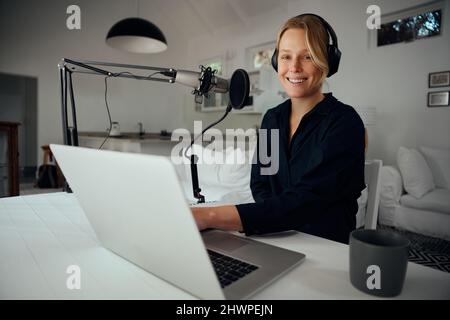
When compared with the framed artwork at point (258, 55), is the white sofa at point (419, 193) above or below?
below

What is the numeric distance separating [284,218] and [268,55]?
4.83 m

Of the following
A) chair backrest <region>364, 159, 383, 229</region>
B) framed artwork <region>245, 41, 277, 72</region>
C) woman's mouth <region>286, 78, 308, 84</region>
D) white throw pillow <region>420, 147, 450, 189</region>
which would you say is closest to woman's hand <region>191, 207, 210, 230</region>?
woman's mouth <region>286, 78, 308, 84</region>

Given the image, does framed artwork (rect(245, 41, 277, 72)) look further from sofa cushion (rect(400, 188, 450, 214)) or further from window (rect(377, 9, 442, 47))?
sofa cushion (rect(400, 188, 450, 214))

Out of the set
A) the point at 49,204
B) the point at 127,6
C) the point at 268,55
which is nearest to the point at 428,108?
the point at 268,55

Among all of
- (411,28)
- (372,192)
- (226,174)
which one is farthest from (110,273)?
(411,28)

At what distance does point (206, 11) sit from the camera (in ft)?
19.0

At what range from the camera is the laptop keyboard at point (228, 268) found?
47 cm

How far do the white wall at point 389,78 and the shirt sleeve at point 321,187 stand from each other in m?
3.16

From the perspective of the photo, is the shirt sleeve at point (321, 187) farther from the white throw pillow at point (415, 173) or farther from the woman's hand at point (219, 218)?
the white throw pillow at point (415, 173)

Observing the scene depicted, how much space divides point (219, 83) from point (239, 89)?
0.21 feet

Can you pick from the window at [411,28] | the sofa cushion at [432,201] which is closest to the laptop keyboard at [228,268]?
the sofa cushion at [432,201]

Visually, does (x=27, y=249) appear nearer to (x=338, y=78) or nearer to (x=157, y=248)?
(x=157, y=248)

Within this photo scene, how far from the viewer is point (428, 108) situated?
3352 mm

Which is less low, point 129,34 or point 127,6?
point 127,6
